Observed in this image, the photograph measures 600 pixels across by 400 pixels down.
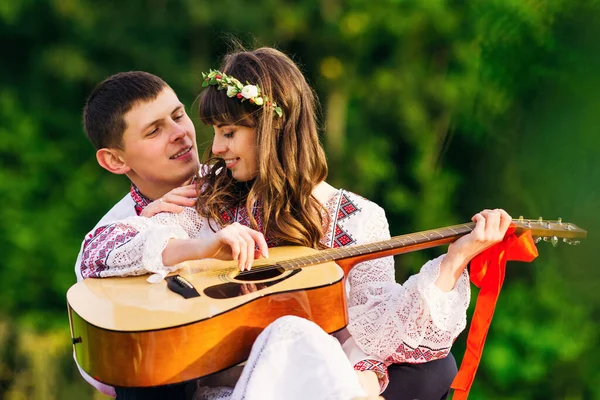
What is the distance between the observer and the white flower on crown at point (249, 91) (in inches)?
99.4

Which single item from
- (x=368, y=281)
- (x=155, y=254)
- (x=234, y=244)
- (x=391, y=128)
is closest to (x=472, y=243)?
(x=368, y=281)

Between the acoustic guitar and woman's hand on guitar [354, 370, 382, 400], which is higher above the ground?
the acoustic guitar

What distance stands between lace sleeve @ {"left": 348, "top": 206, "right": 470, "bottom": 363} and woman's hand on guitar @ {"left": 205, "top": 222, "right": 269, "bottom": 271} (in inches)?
14.2

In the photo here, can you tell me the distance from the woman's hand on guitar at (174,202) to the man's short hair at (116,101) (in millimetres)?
388

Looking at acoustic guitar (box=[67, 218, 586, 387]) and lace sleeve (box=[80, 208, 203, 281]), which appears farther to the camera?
lace sleeve (box=[80, 208, 203, 281])

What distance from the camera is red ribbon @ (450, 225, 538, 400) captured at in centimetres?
235

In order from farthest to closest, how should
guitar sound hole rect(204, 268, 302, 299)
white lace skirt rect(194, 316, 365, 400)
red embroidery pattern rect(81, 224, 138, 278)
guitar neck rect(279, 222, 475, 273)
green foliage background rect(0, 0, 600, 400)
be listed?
1. green foliage background rect(0, 0, 600, 400)
2. red embroidery pattern rect(81, 224, 138, 278)
3. guitar neck rect(279, 222, 475, 273)
4. guitar sound hole rect(204, 268, 302, 299)
5. white lace skirt rect(194, 316, 365, 400)

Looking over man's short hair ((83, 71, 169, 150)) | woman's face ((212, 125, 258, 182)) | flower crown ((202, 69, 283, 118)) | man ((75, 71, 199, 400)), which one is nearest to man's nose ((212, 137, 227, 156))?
woman's face ((212, 125, 258, 182))

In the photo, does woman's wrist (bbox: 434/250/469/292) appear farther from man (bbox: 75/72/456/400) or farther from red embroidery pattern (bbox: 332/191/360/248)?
man (bbox: 75/72/456/400)

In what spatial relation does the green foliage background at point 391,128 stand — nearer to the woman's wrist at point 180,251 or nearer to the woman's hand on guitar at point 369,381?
the woman's wrist at point 180,251

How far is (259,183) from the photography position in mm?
2611

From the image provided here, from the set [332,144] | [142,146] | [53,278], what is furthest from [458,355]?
[142,146]

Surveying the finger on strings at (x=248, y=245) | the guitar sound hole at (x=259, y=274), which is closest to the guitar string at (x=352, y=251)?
the guitar sound hole at (x=259, y=274)

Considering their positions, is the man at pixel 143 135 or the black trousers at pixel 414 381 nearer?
the black trousers at pixel 414 381
